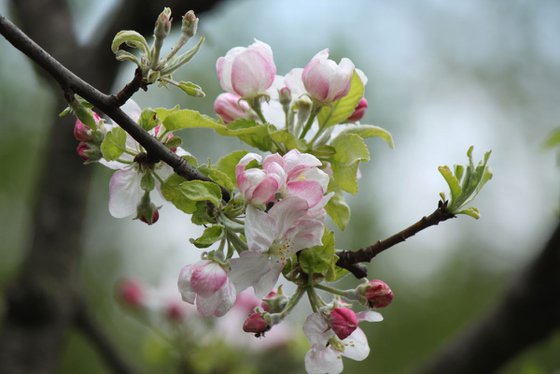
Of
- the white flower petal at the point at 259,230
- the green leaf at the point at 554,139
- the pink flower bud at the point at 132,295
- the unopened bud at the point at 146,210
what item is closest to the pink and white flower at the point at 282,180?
the white flower petal at the point at 259,230

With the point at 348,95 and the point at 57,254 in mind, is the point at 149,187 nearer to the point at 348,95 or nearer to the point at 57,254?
the point at 348,95

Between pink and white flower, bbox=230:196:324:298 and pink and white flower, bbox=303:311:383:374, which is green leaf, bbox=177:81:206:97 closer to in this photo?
pink and white flower, bbox=230:196:324:298

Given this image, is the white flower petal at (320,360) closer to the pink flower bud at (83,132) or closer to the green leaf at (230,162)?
the green leaf at (230,162)

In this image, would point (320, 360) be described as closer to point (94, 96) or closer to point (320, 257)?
point (320, 257)

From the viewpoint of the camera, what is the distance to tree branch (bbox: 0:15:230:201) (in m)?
0.68

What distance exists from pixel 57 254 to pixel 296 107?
50.0 inches

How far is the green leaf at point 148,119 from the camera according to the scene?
80cm

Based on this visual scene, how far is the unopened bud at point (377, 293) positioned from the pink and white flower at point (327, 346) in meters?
0.02

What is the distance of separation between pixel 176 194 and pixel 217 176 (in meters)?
0.05

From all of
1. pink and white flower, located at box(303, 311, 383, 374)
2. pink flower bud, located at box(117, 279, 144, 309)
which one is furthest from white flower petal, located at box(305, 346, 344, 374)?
pink flower bud, located at box(117, 279, 144, 309)

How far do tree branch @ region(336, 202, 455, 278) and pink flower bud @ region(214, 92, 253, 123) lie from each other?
0.78 feet

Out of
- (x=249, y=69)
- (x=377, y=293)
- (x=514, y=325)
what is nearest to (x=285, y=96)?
(x=249, y=69)

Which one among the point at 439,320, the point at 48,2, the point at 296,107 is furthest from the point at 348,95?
the point at 439,320

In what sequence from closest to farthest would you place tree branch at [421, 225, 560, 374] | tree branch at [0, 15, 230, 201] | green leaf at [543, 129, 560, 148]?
1. tree branch at [0, 15, 230, 201]
2. green leaf at [543, 129, 560, 148]
3. tree branch at [421, 225, 560, 374]
